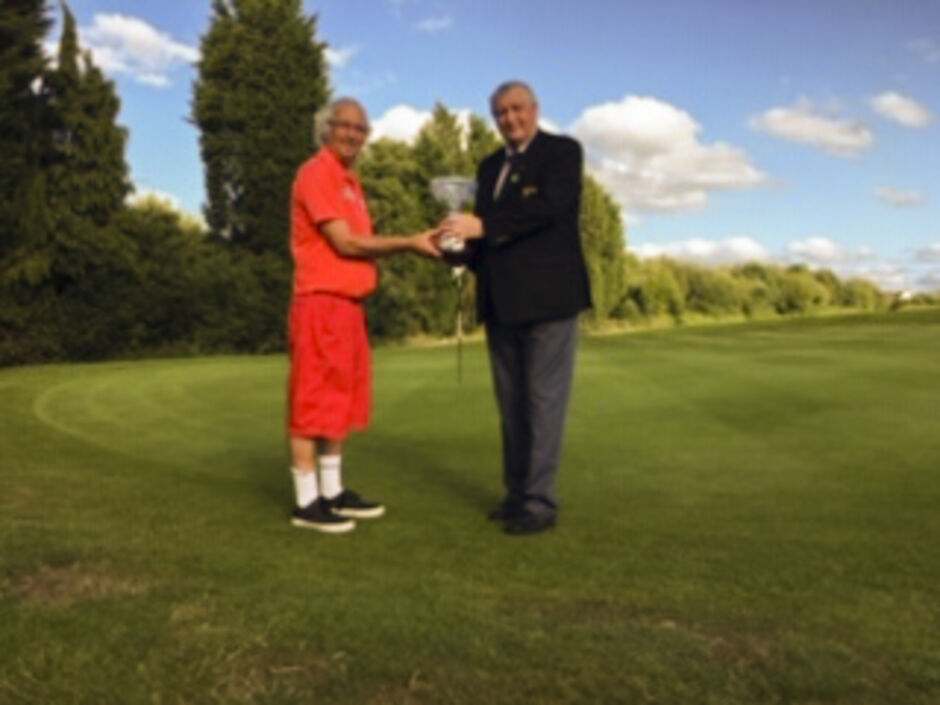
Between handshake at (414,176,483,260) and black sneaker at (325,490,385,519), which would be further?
black sneaker at (325,490,385,519)

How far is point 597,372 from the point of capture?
1023cm

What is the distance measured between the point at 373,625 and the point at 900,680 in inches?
49.9

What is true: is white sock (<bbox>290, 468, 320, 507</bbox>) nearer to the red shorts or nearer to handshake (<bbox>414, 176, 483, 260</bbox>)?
the red shorts

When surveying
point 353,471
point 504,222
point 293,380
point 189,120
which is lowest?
point 353,471

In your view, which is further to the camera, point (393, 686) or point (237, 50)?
point (237, 50)

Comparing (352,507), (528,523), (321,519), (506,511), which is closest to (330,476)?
(352,507)

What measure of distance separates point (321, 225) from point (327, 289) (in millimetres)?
253

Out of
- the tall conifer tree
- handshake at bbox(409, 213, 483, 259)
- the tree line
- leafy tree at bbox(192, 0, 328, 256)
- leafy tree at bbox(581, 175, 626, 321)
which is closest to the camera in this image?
handshake at bbox(409, 213, 483, 259)

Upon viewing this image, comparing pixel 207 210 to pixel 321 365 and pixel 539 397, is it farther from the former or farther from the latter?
pixel 539 397

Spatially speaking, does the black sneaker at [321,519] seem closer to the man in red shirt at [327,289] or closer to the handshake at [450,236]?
the man in red shirt at [327,289]

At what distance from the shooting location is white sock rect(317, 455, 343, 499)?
4.09 metres

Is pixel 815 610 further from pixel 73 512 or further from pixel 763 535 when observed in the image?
pixel 73 512

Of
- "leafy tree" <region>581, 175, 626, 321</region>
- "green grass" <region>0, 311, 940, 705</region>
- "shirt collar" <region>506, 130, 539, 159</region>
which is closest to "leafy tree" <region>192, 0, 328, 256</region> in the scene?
"leafy tree" <region>581, 175, 626, 321</region>

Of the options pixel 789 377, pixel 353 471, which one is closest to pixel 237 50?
pixel 789 377
